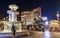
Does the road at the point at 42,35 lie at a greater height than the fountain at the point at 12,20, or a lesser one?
lesser

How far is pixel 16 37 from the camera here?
366 cm

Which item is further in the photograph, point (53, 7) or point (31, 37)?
point (53, 7)

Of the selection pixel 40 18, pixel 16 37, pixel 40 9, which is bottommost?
pixel 16 37

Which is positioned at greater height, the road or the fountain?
the fountain

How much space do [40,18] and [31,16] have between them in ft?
0.85

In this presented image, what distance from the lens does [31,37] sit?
3598mm

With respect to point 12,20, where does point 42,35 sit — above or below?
below

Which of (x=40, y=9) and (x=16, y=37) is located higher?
(x=40, y=9)

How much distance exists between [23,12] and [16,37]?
28.3 inches

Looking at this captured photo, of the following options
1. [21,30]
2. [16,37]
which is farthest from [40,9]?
[16,37]

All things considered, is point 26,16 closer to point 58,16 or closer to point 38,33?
point 38,33

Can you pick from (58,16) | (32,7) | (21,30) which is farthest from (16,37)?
(58,16)

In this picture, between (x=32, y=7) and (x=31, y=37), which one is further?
(x=32, y=7)

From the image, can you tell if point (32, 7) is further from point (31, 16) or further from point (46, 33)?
point (46, 33)
